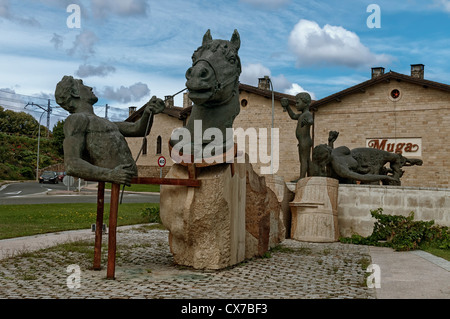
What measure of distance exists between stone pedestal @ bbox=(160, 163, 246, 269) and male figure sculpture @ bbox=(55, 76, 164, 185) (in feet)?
2.40

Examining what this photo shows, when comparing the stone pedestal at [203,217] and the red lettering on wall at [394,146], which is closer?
the stone pedestal at [203,217]

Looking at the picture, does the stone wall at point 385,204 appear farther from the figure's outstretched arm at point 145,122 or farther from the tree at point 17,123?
the tree at point 17,123

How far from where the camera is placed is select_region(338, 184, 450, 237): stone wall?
11.1 metres

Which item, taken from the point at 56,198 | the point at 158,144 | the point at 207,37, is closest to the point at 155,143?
the point at 158,144

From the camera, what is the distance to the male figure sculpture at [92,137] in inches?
223

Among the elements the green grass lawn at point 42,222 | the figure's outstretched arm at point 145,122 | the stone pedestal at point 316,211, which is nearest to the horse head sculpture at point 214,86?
the figure's outstretched arm at point 145,122

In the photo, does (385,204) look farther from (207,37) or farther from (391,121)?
(391,121)

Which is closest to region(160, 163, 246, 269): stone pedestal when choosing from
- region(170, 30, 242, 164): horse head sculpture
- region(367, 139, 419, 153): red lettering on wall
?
region(170, 30, 242, 164): horse head sculpture

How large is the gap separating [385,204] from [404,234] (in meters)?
1.56

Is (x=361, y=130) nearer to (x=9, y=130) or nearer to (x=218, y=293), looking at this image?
(x=218, y=293)

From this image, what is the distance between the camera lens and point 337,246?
10148mm

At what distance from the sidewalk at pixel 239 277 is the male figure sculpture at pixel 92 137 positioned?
3.97 feet

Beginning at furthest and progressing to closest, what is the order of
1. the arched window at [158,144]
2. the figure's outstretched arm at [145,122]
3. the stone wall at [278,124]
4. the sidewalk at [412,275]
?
the arched window at [158,144] < the stone wall at [278,124] < the figure's outstretched arm at [145,122] < the sidewalk at [412,275]

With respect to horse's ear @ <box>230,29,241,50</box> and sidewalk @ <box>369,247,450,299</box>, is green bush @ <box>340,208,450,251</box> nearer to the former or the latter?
sidewalk @ <box>369,247,450,299</box>
